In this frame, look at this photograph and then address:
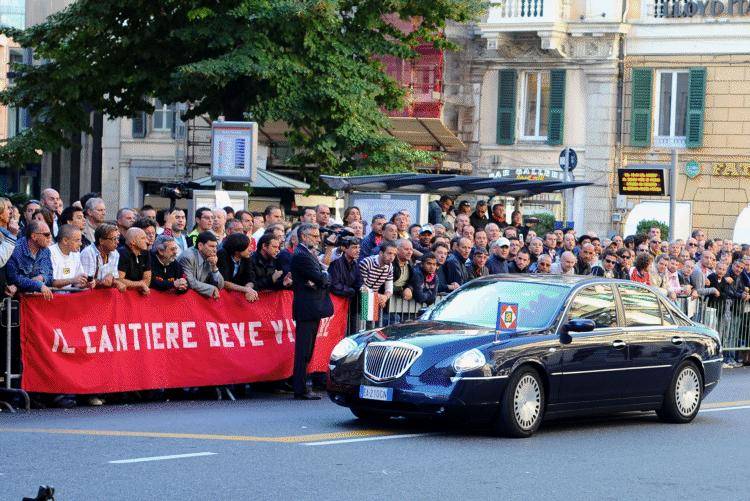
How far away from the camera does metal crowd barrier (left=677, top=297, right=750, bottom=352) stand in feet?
82.8

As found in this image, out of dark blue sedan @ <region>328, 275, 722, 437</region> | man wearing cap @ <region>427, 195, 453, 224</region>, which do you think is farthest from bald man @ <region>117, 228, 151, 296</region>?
man wearing cap @ <region>427, 195, 453, 224</region>

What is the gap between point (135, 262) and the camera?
55.7 ft

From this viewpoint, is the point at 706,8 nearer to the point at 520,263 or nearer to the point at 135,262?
the point at 520,263

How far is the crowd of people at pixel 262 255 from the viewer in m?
16.3

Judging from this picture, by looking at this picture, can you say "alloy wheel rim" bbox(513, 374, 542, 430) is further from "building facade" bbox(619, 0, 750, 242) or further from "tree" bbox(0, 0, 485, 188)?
"building facade" bbox(619, 0, 750, 242)

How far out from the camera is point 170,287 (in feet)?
57.0

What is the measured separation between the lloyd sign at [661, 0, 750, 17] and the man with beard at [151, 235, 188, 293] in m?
28.6

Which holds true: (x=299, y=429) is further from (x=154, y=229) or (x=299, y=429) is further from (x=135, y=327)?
(x=154, y=229)

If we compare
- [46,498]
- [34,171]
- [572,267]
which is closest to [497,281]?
[572,267]

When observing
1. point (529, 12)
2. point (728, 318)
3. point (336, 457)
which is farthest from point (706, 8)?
point (336, 457)

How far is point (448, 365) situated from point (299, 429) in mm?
1547

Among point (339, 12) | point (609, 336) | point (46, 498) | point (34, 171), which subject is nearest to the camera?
point (46, 498)

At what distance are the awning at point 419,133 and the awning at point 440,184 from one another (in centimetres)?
1490

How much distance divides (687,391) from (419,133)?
2840 cm
